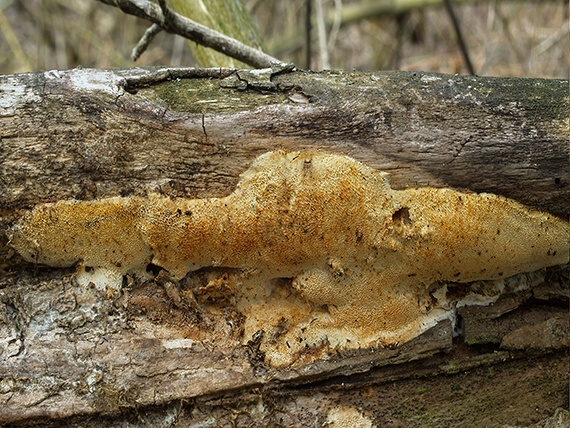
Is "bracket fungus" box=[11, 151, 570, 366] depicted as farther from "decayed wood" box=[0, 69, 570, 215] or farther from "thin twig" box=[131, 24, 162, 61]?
"thin twig" box=[131, 24, 162, 61]

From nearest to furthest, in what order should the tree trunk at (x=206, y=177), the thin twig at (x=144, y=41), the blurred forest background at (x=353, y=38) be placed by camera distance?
the tree trunk at (x=206, y=177) → the thin twig at (x=144, y=41) → the blurred forest background at (x=353, y=38)

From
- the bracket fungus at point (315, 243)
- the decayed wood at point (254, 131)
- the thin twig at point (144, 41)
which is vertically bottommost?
the bracket fungus at point (315, 243)

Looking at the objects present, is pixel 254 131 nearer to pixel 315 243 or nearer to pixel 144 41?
pixel 315 243

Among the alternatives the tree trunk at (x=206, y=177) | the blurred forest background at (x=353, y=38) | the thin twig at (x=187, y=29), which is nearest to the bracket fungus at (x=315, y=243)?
the tree trunk at (x=206, y=177)

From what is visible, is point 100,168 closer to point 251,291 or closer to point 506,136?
point 251,291

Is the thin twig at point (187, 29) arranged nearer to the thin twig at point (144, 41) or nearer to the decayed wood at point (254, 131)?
the thin twig at point (144, 41)

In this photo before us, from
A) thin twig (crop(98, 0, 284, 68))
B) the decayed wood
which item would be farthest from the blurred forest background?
the decayed wood
